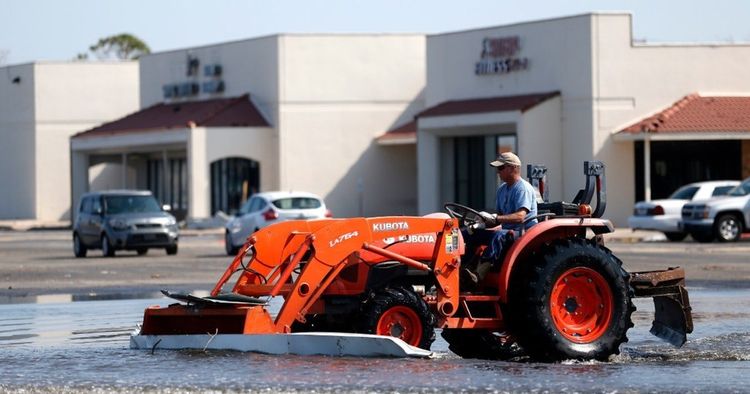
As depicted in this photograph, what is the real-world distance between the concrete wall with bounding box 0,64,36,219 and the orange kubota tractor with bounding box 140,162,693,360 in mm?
63067

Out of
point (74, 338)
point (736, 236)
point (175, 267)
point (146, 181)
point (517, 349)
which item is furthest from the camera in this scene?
point (146, 181)

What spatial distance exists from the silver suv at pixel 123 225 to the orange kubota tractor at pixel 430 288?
23.5m

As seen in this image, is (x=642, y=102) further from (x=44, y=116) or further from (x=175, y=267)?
(x=44, y=116)

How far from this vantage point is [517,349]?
13.7 meters

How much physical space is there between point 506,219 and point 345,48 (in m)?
47.7

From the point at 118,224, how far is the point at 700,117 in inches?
795

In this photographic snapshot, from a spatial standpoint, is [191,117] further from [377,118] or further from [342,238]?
[342,238]

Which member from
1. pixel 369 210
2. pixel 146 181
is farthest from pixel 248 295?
pixel 146 181

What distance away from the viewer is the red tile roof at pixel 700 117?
4762cm

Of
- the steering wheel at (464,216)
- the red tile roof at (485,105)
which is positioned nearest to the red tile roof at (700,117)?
the red tile roof at (485,105)

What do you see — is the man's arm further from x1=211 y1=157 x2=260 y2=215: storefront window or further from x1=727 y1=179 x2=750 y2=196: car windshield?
x1=211 y1=157 x2=260 y2=215: storefront window

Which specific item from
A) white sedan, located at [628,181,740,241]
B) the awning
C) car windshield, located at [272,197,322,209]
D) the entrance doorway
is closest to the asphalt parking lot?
white sedan, located at [628,181,740,241]

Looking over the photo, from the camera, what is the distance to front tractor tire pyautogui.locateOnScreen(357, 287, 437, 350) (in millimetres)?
12383

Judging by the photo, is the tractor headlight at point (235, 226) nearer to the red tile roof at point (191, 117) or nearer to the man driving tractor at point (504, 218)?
the red tile roof at point (191, 117)
